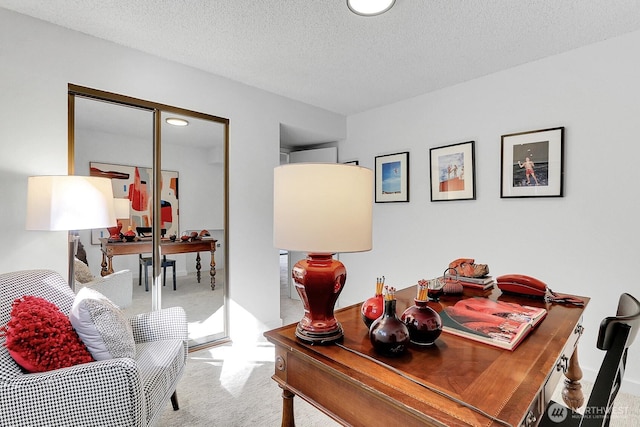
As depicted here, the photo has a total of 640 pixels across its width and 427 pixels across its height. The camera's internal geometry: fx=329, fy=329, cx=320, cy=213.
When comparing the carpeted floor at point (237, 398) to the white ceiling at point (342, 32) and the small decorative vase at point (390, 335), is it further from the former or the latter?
the white ceiling at point (342, 32)

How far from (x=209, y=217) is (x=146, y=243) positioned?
558 mm

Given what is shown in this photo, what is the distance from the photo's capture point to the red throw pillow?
1.24 meters

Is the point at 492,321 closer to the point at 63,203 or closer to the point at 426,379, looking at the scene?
the point at 426,379

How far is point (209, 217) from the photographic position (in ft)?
9.82

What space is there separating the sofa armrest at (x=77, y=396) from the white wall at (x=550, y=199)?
2.77m

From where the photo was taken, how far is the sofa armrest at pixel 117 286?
2.44 metres

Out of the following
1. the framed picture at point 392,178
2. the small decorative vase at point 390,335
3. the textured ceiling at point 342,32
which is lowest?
the small decorative vase at point 390,335

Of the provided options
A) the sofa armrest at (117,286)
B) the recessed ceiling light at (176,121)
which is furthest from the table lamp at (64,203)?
the recessed ceiling light at (176,121)

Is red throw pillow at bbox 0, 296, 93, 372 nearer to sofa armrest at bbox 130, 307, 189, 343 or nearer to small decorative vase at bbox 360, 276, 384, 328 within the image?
sofa armrest at bbox 130, 307, 189, 343

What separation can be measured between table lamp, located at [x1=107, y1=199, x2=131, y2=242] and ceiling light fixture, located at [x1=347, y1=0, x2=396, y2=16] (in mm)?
2122

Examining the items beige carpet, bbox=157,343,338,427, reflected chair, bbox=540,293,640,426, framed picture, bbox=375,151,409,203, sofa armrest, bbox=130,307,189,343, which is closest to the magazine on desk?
reflected chair, bbox=540,293,640,426

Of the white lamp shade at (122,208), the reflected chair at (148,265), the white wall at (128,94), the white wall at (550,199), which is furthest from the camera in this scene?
the reflected chair at (148,265)

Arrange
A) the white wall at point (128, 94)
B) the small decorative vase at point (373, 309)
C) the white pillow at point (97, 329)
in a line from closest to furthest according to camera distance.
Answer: the small decorative vase at point (373, 309), the white pillow at point (97, 329), the white wall at point (128, 94)

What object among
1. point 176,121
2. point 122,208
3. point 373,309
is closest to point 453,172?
point 373,309
